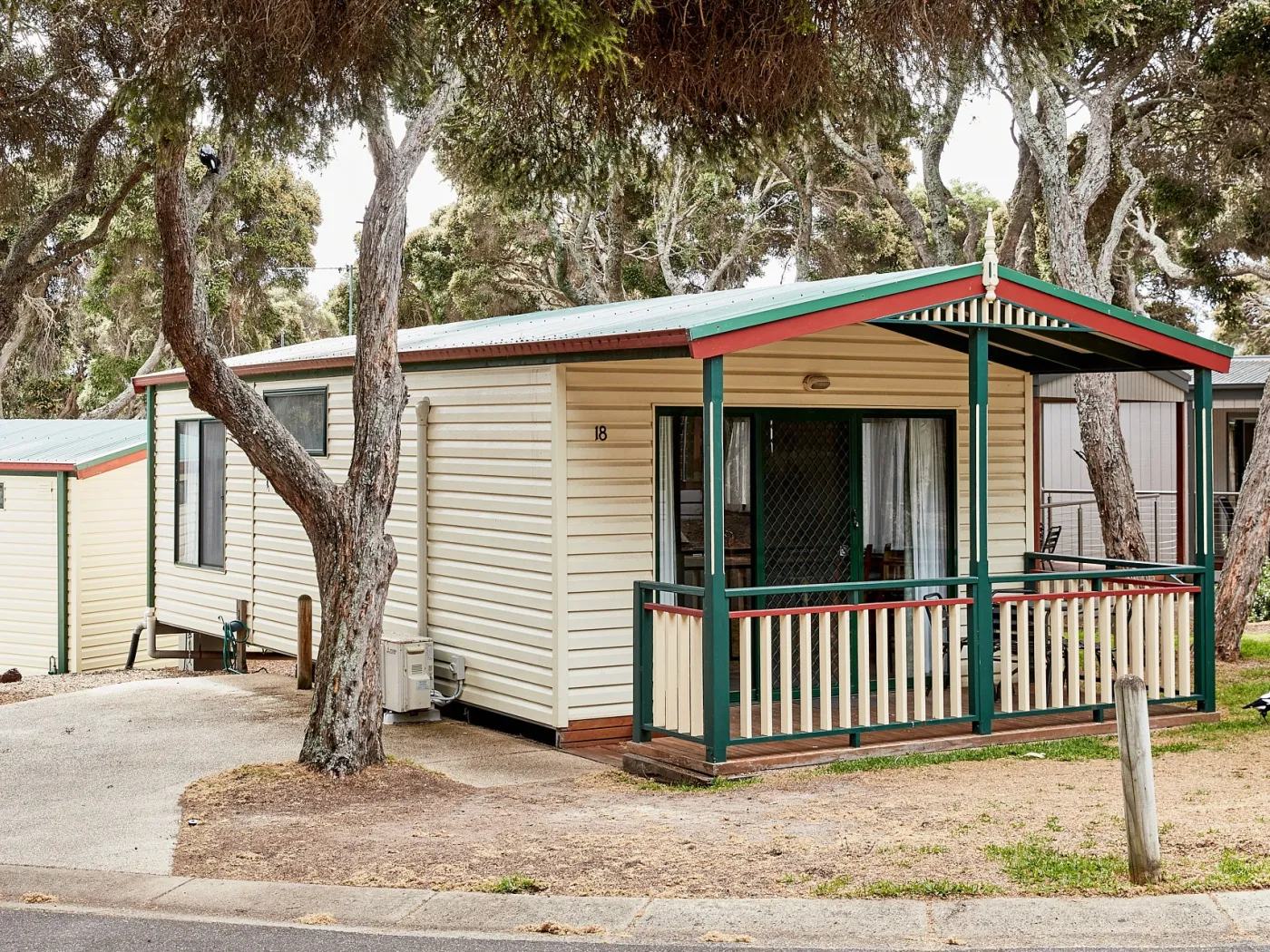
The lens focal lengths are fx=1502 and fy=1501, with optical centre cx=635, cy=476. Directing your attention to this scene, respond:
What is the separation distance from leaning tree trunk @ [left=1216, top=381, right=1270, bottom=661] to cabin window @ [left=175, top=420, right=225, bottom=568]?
9.50m

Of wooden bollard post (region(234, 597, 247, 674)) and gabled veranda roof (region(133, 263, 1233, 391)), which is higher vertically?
gabled veranda roof (region(133, 263, 1233, 391))

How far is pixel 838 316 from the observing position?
8.80m

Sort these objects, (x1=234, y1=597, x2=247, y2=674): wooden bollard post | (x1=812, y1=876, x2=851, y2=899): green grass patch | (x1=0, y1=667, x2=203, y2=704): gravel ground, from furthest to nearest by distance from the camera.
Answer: (x1=234, y1=597, x2=247, y2=674): wooden bollard post < (x1=0, y1=667, x2=203, y2=704): gravel ground < (x1=812, y1=876, x2=851, y2=899): green grass patch

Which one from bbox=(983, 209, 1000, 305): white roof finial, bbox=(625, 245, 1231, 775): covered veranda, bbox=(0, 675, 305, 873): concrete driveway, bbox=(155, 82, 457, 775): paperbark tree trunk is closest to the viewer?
bbox=(0, 675, 305, 873): concrete driveway

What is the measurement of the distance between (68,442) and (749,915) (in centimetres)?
1605

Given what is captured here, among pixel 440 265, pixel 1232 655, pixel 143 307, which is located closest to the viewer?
pixel 1232 655

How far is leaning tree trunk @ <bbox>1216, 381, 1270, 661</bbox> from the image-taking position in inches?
537

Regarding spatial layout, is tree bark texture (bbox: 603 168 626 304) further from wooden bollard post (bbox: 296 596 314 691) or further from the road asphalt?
the road asphalt

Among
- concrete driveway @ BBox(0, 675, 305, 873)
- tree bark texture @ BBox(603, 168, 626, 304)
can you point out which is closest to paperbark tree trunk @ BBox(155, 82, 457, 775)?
concrete driveway @ BBox(0, 675, 305, 873)

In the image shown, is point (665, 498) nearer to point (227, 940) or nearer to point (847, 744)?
point (847, 744)

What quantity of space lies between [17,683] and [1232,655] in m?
11.7

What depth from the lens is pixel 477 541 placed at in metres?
10.6

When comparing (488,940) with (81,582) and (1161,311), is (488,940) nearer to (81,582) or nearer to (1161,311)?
(81,582)

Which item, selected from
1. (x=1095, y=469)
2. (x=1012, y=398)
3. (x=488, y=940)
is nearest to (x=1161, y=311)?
(x=1095, y=469)
